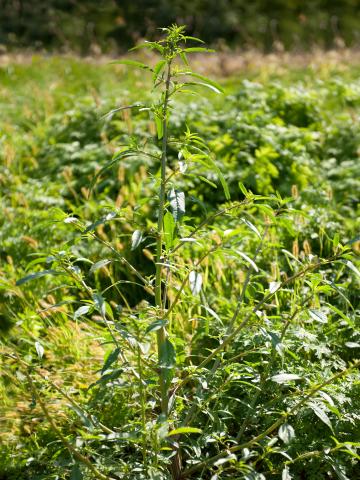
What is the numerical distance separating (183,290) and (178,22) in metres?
11.8

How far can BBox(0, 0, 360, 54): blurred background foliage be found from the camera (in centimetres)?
1336

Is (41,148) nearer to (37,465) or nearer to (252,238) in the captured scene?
(252,238)

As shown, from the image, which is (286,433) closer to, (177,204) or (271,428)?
(271,428)

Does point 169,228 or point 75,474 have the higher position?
point 169,228

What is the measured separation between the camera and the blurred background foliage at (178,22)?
13.4m

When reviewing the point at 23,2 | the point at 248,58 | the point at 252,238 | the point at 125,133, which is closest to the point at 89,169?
the point at 125,133

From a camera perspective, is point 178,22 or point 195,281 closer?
point 195,281

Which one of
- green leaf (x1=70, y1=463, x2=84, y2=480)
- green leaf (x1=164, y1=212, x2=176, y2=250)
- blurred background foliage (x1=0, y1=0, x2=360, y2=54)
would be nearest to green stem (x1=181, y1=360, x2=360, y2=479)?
green leaf (x1=70, y1=463, x2=84, y2=480)

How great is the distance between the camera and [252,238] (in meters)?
3.69

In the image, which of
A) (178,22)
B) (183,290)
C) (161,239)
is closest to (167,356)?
(161,239)

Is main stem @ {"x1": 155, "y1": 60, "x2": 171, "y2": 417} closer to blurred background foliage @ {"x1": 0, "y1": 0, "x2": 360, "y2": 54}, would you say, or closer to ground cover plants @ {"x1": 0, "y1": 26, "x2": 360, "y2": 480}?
ground cover plants @ {"x1": 0, "y1": 26, "x2": 360, "y2": 480}

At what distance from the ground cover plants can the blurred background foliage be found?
23.4ft

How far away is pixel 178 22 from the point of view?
1372 centimetres

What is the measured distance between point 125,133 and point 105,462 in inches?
138
